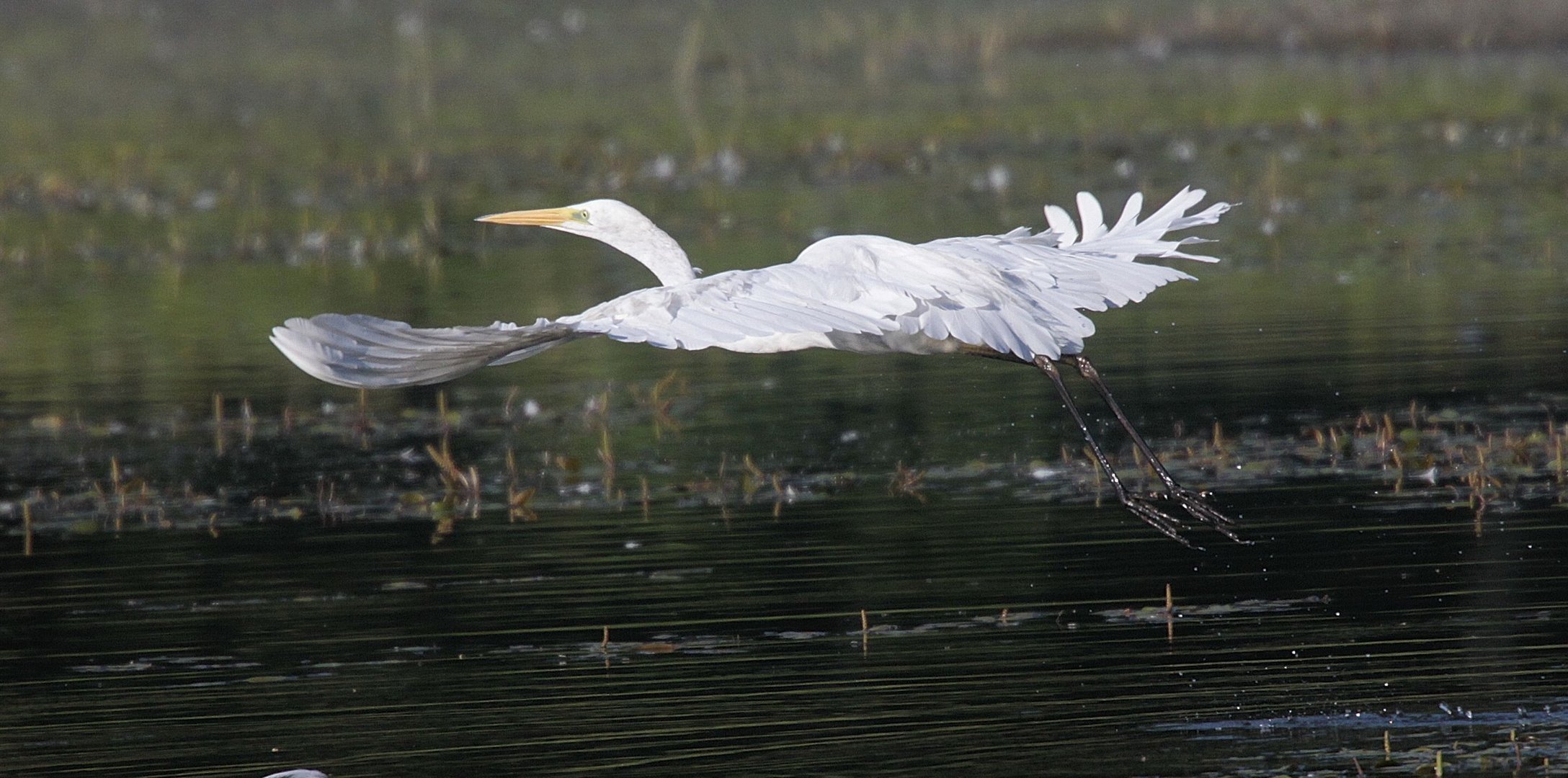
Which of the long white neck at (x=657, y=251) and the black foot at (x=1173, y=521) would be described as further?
the black foot at (x=1173, y=521)

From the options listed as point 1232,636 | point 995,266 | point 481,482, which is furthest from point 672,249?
point 481,482

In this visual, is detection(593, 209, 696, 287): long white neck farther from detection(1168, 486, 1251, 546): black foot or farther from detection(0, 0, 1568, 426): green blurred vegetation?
detection(0, 0, 1568, 426): green blurred vegetation

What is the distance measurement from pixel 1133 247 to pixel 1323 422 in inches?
120

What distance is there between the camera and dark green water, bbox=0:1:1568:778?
6430 mm

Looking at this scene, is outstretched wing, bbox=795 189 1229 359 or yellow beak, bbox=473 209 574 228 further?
yellow beak, bbox=473 209 574 228

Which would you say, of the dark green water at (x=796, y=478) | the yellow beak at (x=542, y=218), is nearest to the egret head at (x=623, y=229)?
the yellow beak at (x=542, y=218)

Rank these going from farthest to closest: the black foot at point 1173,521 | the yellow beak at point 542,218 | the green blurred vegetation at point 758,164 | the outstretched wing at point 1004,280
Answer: the green blurred vegetation at point 758,164
the yellow beak at point 542,218
the black foot at point 1173,521
the outstretched wing at point 1004,280

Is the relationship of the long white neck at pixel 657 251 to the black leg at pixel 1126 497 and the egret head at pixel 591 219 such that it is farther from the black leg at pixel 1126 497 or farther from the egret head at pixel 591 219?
the black leg at pixel 1126 497

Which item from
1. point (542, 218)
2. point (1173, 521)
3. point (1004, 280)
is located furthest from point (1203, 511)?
point (542, 218)

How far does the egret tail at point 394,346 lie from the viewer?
5621 mm

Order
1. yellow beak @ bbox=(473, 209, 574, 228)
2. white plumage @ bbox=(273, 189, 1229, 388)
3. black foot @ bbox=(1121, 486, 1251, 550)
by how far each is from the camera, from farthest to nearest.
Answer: yellow beak @ bbox=(473, 209, 574, 228) < black foot @ bbox=(1121, 486, 1251, 550) < white plumage @ bbox=(273, 189, 1229, 388)

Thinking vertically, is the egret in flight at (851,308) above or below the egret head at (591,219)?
below

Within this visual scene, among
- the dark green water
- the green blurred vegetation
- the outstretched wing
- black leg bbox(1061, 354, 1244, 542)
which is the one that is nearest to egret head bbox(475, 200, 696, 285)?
the outstretched wing

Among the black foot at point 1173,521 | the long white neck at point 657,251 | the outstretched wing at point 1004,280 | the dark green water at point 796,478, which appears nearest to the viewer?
the dark green water at point 796,478
